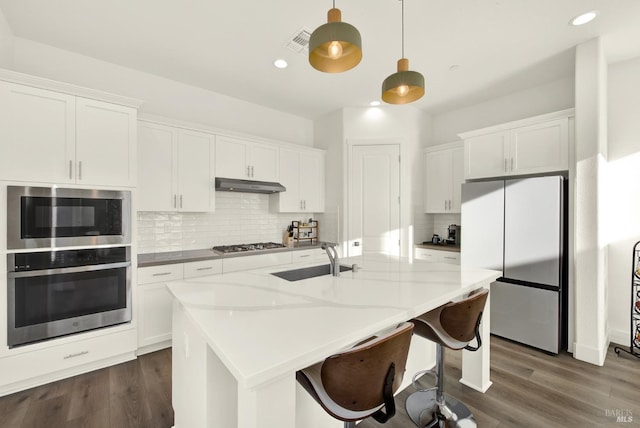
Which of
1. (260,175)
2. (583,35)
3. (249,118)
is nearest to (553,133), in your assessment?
(583,35)

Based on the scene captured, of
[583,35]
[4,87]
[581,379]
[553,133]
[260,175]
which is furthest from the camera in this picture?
[260,175]

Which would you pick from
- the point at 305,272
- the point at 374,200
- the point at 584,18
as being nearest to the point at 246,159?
the point at 374,200

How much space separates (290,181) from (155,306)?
225cm

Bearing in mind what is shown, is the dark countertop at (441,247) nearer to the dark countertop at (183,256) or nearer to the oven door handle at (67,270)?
the dark countertop at (183,256)

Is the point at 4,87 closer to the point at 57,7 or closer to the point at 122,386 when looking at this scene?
the point at 57,7

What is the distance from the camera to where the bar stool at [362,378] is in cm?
99

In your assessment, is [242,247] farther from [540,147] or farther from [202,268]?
[540,147]

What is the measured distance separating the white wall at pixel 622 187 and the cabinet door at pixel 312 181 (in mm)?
3283

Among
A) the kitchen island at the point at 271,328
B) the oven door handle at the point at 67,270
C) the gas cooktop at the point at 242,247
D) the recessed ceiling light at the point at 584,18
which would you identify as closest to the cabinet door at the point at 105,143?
the oven door handle at the point at 67,270

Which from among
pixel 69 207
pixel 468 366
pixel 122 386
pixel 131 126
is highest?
pixel 131 126

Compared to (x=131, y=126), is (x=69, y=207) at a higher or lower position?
lower

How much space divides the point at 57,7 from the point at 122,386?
9.77 ft

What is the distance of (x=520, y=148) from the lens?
3178 millimetres

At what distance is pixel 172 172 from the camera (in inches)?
123
